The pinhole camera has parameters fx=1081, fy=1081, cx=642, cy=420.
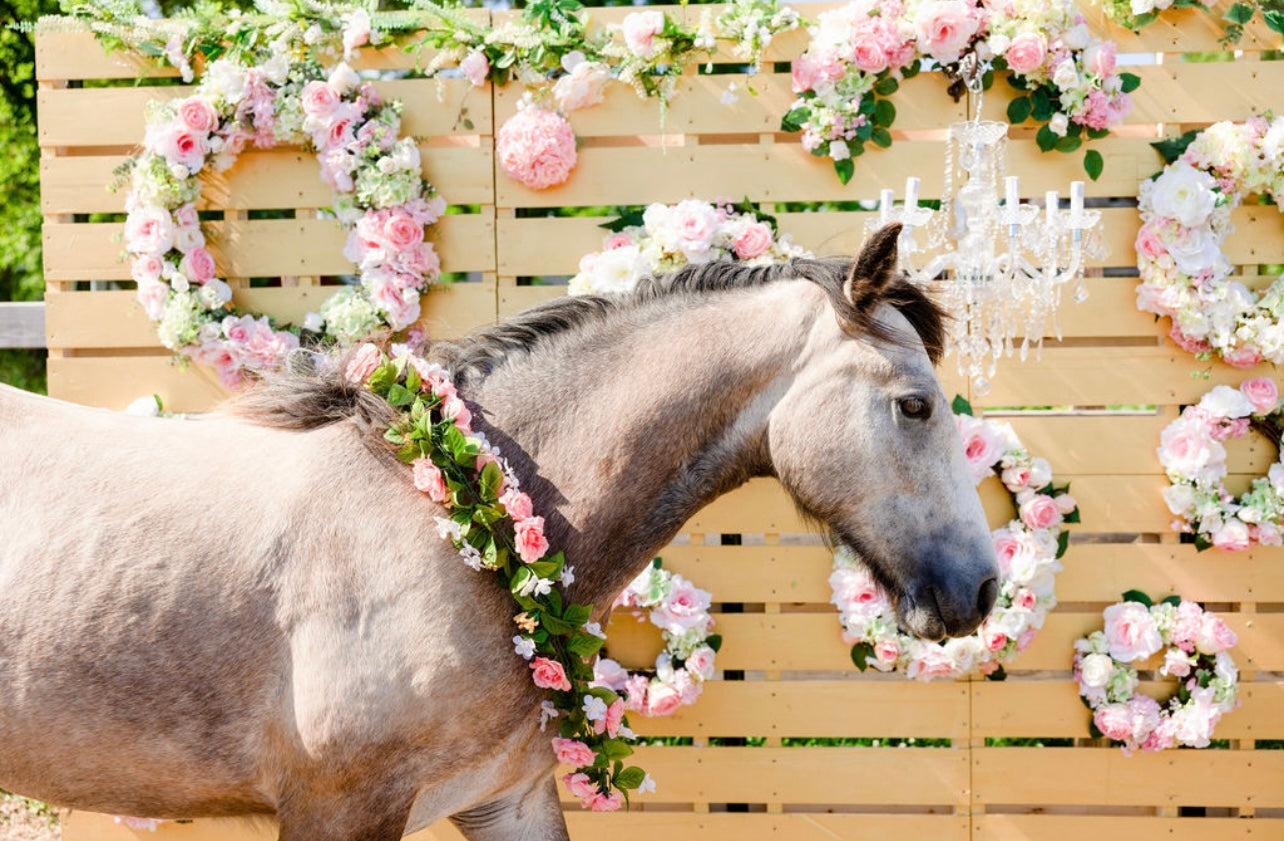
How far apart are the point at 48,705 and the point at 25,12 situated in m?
5.27

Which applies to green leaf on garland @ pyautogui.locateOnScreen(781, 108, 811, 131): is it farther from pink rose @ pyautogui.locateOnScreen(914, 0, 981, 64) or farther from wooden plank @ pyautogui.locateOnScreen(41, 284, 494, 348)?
wooden plank @ pyautogui.locateOnScreen(41, 284, 494, 348)

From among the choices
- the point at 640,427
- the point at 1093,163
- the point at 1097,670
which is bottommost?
the point at 1097,670

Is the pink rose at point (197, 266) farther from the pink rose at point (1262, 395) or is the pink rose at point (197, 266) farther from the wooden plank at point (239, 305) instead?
the pink rose at point (1262, 395)

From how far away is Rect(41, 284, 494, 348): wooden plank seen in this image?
406 cm

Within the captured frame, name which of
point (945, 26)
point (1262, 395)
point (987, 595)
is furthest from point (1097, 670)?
point (945, 26)

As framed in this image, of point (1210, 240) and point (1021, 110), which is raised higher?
point (1021, 110)

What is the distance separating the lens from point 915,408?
8.02 feet

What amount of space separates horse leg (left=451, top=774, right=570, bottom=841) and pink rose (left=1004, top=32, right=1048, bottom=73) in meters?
2.80

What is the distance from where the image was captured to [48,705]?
2396 millimetres

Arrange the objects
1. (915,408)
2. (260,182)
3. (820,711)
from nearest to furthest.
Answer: (915,408), (820,711), (260,182)

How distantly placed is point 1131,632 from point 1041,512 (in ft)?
1.76

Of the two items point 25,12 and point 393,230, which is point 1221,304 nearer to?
point 393,230

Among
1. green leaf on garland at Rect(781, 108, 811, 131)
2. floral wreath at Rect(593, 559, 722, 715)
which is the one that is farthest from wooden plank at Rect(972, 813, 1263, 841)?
green leaf on garland at Rect(781, 108, 811, 131)

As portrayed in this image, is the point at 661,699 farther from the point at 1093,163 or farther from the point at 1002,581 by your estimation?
the point at 1093,163
